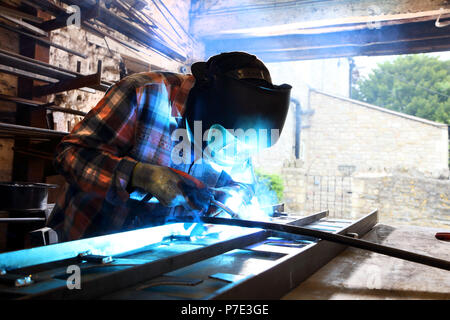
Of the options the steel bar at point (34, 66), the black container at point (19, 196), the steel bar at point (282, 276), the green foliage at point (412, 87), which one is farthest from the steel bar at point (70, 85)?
the green foliage at point (412, 87)

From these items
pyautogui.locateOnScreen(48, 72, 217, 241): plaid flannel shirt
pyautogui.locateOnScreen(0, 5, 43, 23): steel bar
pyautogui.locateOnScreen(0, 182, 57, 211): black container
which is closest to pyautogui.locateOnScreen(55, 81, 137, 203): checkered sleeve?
pyautogui.locateOnScreen(48, 72, 217, 241): plaid flannel shirt

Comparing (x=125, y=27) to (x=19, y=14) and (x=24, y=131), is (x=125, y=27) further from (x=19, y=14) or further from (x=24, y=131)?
(x=24, y=131)

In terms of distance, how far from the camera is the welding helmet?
1660 mm

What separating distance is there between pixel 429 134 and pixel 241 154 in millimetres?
14556

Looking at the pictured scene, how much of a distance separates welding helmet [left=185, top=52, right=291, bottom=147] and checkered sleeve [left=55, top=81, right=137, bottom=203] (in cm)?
33

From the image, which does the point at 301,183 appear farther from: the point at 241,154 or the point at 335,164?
the point at 241,154

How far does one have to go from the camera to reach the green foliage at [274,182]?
10547 millimetres

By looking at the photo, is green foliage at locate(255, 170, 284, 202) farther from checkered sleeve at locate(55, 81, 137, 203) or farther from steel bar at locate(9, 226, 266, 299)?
steel bar at locate(9, 226, 266, 299)

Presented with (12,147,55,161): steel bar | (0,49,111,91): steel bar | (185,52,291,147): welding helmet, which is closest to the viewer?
(185,52,291,147): welding helmet

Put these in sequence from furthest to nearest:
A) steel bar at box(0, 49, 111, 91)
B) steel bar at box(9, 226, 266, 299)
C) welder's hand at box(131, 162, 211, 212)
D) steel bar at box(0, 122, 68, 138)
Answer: steel bar at box(0, 49, 111, 91) → steel bar at box(0, 122, 68, 138) → welder's hand at box(131, 162, 211, 212) → steel bar at box(9, 226, 266, 299)

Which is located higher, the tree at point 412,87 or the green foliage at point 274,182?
the tree at point 412,87

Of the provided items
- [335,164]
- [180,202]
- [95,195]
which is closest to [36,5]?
[95,195]

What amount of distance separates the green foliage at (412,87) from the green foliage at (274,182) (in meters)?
16.4

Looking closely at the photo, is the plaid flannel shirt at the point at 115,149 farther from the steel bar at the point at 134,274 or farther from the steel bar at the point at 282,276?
the steel bar at the point at 282,276
